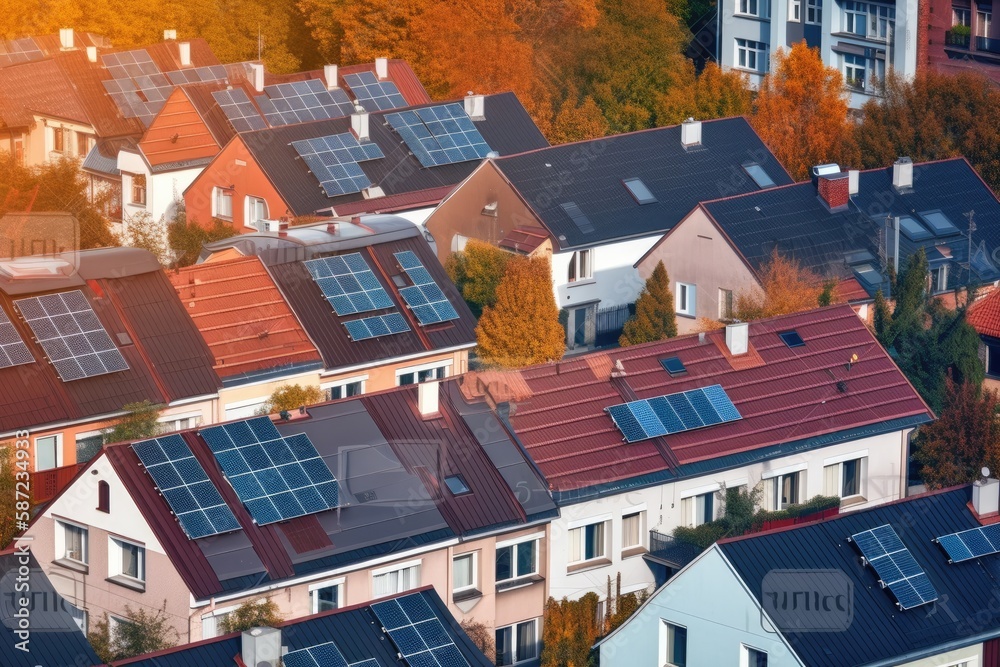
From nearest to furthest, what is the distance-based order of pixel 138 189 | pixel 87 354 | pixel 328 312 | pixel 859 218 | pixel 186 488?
pixel 186 488, pixel 87 354, pixel 328 312, pixel 859 218, pixel 138 189

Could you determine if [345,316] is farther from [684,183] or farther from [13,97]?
[13,97]

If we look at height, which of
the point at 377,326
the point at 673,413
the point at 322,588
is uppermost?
the point at 377,326

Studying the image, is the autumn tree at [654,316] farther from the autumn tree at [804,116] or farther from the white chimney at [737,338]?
the autumn tree at [804,116]

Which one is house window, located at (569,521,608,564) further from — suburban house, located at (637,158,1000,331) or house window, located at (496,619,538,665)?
suburban house, located at (637,158,1000,331)

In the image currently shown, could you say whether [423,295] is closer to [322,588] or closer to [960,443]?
[960,443]

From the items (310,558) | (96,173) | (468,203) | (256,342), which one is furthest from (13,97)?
(310,558)

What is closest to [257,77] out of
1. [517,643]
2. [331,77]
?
[331,77]

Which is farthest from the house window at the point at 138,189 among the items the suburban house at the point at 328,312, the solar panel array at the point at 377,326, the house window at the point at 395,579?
the house window at the point at 395,579
